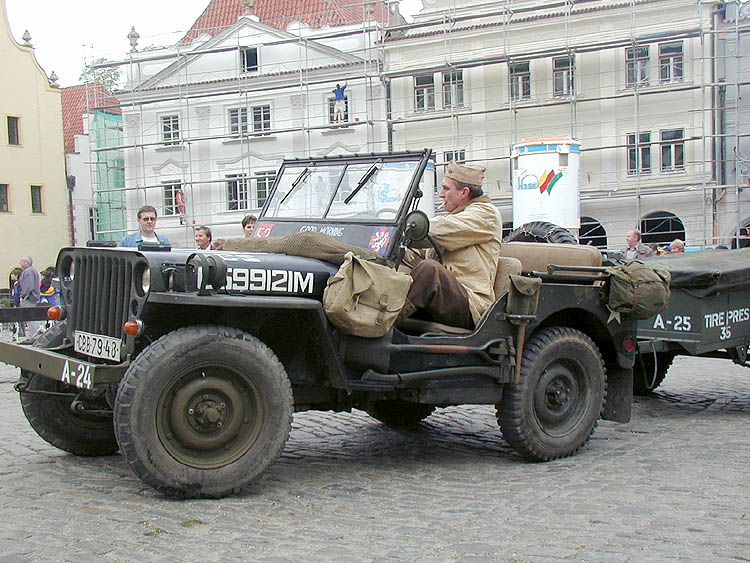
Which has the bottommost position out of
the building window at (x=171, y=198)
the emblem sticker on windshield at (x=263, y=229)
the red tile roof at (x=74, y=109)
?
the emblem sticker on windshield at (x=263, y=229)

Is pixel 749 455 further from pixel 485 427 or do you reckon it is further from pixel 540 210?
pixel 540 210

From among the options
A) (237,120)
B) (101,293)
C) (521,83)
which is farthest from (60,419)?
(237,120)

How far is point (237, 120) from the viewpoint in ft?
119

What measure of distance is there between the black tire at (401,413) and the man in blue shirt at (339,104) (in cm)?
2662

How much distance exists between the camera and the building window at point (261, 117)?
117 ft

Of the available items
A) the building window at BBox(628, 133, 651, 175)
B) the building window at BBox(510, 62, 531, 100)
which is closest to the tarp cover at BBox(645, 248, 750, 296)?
the building window at BBox(628, 133, 651, 175)

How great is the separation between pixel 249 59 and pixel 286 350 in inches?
1279

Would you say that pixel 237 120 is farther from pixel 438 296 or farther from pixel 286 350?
pixel 286 350

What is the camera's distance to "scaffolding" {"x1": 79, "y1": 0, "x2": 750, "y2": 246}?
28.8m

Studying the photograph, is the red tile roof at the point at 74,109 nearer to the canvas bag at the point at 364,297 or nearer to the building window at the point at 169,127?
the building window at the point at 169,127

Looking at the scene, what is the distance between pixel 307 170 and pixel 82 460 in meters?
2.54

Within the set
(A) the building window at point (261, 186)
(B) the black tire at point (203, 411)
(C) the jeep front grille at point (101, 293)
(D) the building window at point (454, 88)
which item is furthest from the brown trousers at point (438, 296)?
(A) the building window at point (261, 186)

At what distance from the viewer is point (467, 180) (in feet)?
22.7

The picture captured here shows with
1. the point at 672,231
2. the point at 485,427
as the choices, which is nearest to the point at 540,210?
the point at 672,231
